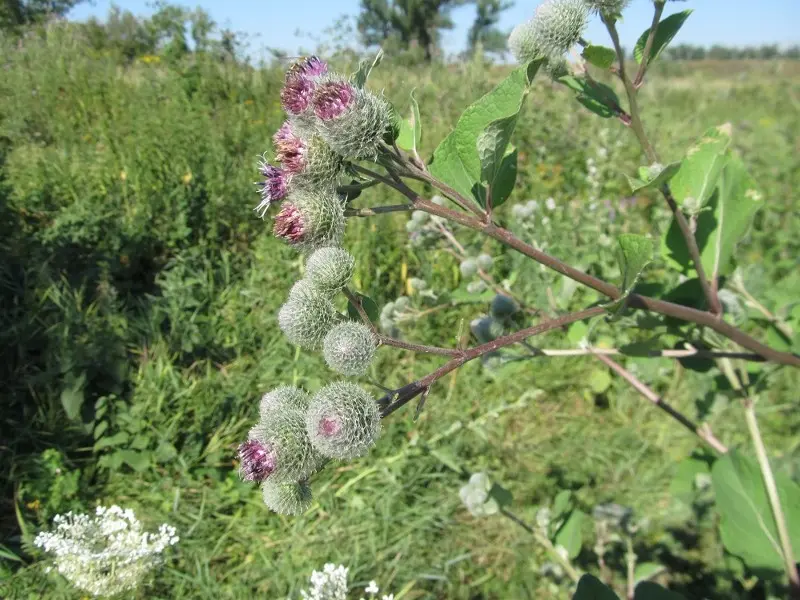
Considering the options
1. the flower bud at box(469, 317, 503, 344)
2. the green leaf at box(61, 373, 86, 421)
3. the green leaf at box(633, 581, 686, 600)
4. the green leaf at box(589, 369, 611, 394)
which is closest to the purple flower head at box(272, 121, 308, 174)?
the flower bud at box(469, 317, 503, 344)

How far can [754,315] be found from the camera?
72.0 inches

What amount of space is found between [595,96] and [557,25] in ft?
0.68

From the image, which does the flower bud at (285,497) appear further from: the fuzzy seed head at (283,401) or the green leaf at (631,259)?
the green leaf at (631,259)

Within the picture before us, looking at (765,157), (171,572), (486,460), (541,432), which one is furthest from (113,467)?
(765,157)

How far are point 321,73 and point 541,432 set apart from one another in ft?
8.52

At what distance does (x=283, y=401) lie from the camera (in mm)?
937

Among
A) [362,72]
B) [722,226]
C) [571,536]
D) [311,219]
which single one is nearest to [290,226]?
[311,219]

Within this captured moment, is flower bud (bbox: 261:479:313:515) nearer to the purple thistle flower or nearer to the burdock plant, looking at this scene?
the burdock plant

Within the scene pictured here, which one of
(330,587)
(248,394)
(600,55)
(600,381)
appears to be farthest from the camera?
(600,381)

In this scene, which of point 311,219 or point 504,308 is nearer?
point 311,219

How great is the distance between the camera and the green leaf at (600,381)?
3305mm

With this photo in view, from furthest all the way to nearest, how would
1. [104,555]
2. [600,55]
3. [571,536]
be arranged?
1. [571,536]
2. [104,555]
3. [600,55]

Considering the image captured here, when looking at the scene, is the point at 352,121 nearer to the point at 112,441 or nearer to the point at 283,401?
the point at 283,401

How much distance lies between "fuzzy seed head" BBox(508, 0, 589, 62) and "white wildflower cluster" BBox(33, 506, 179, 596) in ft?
5.41
